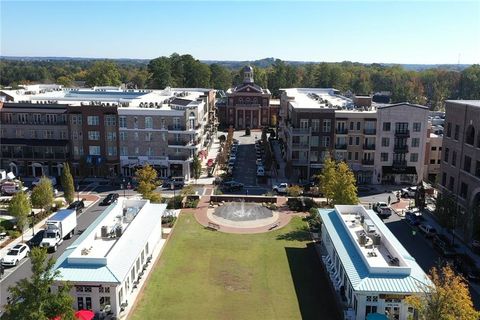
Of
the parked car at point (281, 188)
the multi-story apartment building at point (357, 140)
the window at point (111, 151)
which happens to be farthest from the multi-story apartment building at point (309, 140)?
the window at point (111, 151)

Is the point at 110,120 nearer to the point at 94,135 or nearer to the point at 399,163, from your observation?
the point at 94,135

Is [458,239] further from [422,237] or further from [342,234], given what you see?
[342,234]

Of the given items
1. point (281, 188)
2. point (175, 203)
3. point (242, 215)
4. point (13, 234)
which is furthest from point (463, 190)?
point (13, 234)

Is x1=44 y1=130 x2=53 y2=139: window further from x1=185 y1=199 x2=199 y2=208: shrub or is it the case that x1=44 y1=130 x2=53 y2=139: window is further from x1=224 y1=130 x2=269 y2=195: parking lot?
x1=224 y1=130 x2=269 y2=195: parking lot

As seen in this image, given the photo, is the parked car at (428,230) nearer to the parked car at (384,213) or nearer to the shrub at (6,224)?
the parked car at (384,213)

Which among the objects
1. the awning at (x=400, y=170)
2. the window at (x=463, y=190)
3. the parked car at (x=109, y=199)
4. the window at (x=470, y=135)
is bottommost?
the parked car at (x=109, y=199)

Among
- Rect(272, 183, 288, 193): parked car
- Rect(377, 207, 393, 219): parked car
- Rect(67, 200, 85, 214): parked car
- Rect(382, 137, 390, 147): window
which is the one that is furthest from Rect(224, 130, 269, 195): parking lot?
Rect(67, 200, 85, 214): parked car
